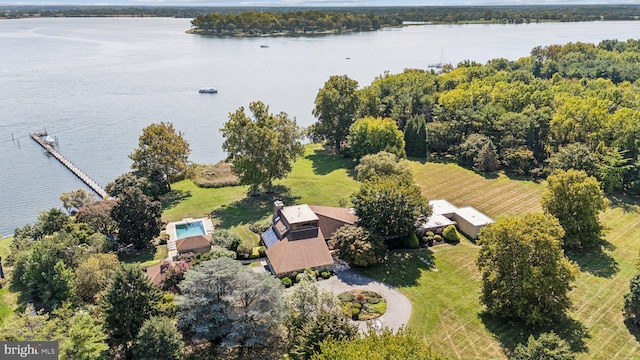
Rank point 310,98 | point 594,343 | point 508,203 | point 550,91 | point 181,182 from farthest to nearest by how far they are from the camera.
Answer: point 310,98 < point 550,91 < point 181,182 < point 508,203 < point 594,343

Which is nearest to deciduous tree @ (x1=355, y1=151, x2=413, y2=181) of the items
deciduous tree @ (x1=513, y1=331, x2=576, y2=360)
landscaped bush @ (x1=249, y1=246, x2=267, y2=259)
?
landscaped bush @ (x1=249, y1=246, x2=267, y2=259)

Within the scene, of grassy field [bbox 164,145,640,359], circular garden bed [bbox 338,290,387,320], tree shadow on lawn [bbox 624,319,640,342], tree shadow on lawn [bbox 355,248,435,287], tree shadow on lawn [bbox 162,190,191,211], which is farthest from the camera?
tree shadow on lawn [bbox 162,190,191,211]

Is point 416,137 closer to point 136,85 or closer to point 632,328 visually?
point 632,328

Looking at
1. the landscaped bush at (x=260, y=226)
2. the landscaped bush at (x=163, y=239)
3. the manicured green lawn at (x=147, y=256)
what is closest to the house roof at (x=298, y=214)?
the landscaped bush at (x=260, y=226)

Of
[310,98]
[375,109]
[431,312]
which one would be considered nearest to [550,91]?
[375,109]

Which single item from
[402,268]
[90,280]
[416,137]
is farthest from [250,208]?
[416,137]

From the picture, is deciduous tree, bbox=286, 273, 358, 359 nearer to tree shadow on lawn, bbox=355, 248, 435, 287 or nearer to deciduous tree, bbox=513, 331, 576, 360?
tree shadow on lawn, bbox=355, 248, 435, 287

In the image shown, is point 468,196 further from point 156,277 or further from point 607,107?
point 156,277
